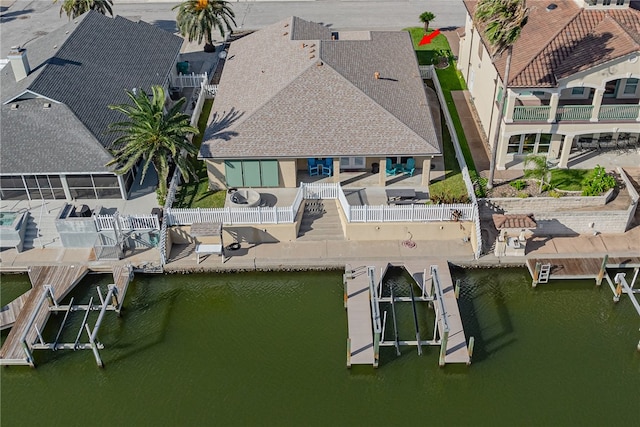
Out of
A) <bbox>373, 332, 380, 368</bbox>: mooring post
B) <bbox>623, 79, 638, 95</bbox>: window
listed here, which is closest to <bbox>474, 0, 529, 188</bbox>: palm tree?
<bbox>623, 79, 638, 95</bbox>: window

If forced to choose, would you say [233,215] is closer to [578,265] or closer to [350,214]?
[350,214]

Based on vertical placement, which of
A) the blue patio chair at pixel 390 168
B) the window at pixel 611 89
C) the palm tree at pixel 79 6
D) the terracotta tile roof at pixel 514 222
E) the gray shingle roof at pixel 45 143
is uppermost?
the palm tree at pixel 79 6

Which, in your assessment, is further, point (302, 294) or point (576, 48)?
point (576, 48)

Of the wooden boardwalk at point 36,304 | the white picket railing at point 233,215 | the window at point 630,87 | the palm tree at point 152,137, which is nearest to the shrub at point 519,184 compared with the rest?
the window at point 630,87

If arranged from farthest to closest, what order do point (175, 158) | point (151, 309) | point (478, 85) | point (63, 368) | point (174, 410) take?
point (478, 85)
point (175, 158)
point (151, 309)
point (63, 368)
point (174, 410)

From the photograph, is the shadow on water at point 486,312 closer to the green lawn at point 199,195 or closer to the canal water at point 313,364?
the canal water at point 313,364

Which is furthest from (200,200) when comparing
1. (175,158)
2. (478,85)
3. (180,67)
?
(478,85)

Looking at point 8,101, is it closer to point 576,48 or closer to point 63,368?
point 63,368
